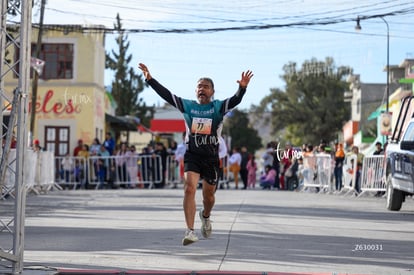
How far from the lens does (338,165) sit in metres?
29.0

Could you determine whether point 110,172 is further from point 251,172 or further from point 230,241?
point 230,241

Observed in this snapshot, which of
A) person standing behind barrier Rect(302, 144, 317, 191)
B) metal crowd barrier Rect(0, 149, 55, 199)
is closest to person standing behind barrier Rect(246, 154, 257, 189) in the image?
person standing behind barrier Rect(302, 144, 317, 191)

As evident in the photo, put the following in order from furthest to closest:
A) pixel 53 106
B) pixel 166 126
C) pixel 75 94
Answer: pixel 166 126 → pixel 75 94 → pixel 53 106

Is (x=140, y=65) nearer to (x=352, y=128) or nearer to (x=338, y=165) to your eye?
(x=338, y=165)

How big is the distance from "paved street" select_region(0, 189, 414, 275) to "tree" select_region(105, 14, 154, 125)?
45.8 meters

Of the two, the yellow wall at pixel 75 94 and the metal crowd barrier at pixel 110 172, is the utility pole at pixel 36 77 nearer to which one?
the metal crowd barrier at pixel 110 172

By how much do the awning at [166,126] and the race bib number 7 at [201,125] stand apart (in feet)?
231

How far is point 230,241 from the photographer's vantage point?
1134cm

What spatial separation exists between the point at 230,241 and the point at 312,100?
3241 inches

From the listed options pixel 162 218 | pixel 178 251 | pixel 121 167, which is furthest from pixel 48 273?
pixel 121 167

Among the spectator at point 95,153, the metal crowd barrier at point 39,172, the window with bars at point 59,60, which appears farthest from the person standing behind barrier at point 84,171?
the window with bars at point 59,60

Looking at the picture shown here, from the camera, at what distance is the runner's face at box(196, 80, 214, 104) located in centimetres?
1009

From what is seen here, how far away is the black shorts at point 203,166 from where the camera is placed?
33.1 feet

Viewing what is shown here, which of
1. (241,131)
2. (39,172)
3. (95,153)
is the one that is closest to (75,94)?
(95,153)
